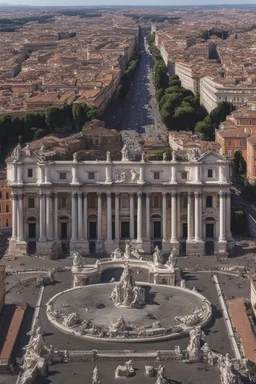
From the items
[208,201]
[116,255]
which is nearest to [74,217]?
[116,255]

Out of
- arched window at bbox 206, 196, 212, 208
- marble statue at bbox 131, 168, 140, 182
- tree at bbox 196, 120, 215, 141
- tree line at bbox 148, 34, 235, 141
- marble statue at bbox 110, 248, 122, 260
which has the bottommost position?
marble statue at bbox 110, 248, 122, 260

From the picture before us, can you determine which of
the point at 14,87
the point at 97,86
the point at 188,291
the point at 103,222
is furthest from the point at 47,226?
the point at 14,87

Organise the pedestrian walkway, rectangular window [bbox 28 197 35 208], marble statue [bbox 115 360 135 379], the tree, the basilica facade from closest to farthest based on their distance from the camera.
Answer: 1. marble statue [bbox 115 360 135 379]
2. the pedestrian walkway
3. the basilica facade
4. rectangular window [bbox 28 197 35 208]
5. the tree

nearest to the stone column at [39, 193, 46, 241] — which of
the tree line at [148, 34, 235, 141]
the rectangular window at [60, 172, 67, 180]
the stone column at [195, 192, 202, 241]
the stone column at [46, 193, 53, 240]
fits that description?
the stone column at [46, 193, 53, 240]

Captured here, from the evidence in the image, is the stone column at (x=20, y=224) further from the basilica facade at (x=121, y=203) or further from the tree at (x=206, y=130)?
the tree at (x=206, y=130)

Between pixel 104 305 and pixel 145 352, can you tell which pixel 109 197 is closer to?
pixel 104 305

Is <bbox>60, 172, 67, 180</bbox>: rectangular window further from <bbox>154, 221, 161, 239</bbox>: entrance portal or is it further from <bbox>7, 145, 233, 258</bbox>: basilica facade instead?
<bbox>154, 221, 161, 239</bbox>: entrance portal

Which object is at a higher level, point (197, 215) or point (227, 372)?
point (197, 215)

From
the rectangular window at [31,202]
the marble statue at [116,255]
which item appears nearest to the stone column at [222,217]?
the marble statue at [116,255]

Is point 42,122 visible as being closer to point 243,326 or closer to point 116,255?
point 116,255
